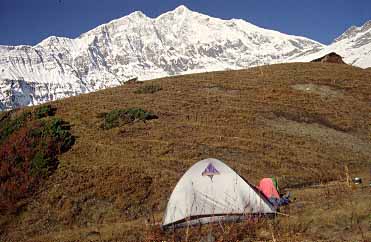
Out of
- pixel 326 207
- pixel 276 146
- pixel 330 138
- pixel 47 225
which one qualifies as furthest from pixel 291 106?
pixel 47 225

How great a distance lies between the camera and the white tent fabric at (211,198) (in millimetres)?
14336

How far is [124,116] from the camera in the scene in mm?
27516

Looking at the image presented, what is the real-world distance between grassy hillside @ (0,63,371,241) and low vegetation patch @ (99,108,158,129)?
0.31 feet

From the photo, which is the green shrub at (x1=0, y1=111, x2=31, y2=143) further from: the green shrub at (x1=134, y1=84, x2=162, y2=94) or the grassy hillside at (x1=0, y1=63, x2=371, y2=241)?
the green shrub at (x1=134, y1=84, x2=162, y2=94)

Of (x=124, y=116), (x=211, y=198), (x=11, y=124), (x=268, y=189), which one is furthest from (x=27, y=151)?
(x=268, y=189)

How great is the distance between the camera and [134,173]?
2023 centimetres

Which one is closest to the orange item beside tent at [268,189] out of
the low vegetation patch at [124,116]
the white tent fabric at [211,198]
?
the white tent fabric at [211,198]

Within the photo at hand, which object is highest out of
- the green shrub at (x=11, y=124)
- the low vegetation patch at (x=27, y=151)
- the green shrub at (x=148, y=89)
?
the green shrub at (x=148, y=89)

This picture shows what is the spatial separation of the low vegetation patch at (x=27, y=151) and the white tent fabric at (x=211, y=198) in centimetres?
784

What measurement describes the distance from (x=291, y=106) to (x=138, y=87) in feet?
45.3

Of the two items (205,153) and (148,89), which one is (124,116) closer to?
(205,153)

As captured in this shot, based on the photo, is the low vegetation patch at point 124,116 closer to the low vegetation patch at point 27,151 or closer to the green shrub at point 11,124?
the low vegetation patch at point 27,151

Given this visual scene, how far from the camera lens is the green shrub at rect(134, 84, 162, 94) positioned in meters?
36.0

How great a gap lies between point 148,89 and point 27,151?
637 inches
